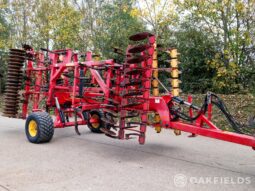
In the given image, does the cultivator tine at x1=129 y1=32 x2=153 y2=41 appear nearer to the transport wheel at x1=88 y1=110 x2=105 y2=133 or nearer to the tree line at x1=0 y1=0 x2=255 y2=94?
the transport wheel at x1=88 y1=110 x2=105 y2=133

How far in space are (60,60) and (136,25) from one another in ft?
27.7

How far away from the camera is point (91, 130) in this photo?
877cm

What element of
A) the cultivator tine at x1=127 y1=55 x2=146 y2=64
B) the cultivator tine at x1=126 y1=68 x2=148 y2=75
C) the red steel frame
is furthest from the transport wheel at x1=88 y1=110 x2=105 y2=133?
the cultivator tine at x1=127 y1=55 x2=146 y2=64

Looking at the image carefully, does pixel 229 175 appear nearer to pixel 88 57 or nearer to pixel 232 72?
pixel 88 57

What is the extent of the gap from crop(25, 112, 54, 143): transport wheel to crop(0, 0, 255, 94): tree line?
618 centimetres

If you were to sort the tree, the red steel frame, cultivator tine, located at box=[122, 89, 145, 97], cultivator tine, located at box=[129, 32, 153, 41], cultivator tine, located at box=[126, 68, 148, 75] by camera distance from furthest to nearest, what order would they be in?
the tree, cultivator tine, located at box=[122, 89, 145, 97], cultivator tine, located at box=[126, 68, 148, 75], cultivator tine, located at box=[129, 32, 153, 41], the red steel frame

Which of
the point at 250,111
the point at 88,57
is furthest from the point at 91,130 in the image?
the point at 250,111

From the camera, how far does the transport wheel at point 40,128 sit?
22.7 feet

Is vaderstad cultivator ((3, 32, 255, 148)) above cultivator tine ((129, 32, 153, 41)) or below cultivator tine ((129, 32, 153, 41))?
below

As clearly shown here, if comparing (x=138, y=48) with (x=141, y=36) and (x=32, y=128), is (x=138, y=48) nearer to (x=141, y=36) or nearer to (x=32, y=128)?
(x=141, y=36)

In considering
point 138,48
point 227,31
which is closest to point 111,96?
point 138,48

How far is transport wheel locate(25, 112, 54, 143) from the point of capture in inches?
273

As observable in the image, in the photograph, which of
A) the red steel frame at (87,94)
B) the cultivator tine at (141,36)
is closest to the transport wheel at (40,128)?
the red steel frame at (87,94)

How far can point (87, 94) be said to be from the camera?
752cm
